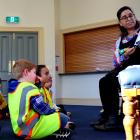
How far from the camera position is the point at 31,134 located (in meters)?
2.41

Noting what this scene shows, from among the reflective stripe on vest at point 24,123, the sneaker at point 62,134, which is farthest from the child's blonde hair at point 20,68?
the sneaker at point 62,134

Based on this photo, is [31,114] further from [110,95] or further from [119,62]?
[119,62]

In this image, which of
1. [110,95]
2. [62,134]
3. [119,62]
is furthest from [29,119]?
[119,62]

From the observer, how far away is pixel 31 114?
2.44 meters

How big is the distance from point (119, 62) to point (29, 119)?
39.9 inches

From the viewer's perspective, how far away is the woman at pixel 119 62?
2.84m

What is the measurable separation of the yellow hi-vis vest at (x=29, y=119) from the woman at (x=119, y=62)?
2.21ft

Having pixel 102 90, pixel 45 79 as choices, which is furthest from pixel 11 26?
pixel 102 90

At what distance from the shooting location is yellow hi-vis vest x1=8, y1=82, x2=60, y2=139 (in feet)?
7.85

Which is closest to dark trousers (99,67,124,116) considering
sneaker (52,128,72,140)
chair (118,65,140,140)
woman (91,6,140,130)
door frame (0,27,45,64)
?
woman (91,6,140,130)

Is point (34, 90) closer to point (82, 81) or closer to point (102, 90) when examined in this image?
point (102, 90)

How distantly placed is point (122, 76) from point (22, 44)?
20.7 feet

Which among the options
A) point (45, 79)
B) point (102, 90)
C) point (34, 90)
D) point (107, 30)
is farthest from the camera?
point (107, 30)

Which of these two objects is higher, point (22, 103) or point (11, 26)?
point (11, 26)
